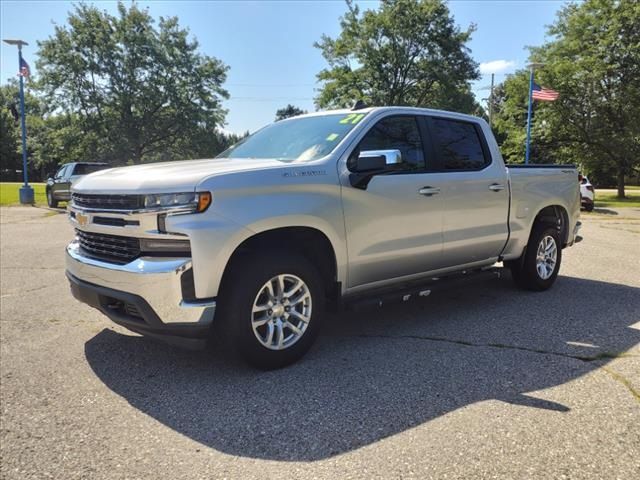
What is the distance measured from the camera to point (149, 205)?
3303 millimetres

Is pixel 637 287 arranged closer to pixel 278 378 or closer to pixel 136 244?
pixel 278 378

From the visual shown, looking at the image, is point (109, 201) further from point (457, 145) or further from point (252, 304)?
point (457, 145)

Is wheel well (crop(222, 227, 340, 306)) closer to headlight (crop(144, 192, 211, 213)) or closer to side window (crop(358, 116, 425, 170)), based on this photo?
headlight (crop(144, 192, 211, 213))

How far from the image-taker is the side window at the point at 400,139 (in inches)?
172

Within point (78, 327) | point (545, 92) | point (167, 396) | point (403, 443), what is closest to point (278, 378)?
point (167, 396)

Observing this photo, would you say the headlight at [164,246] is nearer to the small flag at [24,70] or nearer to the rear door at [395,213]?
the rear door at [395,213]

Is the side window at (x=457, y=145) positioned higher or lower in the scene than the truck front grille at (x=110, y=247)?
higher

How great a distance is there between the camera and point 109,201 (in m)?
3.57

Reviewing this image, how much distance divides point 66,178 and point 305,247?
58.8ft

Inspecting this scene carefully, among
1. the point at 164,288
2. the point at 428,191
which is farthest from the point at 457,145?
the point at 164,288

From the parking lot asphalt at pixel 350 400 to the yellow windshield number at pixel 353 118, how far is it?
188 centimetres

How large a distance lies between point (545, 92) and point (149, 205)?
68.5 feet

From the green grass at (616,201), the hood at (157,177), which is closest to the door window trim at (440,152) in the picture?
the hood at (157,177)

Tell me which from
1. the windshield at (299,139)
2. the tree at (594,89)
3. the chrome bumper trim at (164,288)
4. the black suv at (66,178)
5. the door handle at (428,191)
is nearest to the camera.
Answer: the chrome bumper trim at (164,288)
